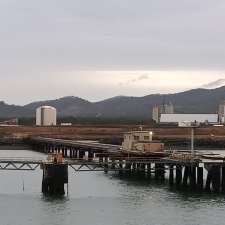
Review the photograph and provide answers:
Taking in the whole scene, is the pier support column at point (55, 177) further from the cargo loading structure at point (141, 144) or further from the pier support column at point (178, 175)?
the cargo loading structure at point (141, 144)

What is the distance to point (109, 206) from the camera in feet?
202

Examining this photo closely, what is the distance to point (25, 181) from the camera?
82.3 m

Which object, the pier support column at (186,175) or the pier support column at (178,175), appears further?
the pier support column at (178,175)

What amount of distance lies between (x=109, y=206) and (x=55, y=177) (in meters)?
6.06

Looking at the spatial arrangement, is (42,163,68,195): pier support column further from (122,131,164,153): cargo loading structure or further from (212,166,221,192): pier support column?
(122,131,164,153): cargo loading structure

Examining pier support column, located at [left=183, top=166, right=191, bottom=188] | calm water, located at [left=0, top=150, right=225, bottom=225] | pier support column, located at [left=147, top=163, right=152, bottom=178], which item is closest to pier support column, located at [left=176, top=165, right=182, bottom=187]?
pier support column, located at [left=183, top=166, right=191, bottom=188]

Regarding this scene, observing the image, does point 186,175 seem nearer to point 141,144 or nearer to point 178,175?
point 178,175

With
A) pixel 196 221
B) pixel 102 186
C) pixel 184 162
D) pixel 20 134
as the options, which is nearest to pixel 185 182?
pixel 184 162

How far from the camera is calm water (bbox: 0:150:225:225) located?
55.4 metres

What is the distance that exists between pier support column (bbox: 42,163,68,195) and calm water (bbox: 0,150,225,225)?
1231mm

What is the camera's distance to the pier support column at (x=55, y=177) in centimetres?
6475

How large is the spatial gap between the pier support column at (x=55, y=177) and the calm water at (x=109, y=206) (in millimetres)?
1231

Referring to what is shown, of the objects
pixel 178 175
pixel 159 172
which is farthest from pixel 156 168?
pixel 178 175

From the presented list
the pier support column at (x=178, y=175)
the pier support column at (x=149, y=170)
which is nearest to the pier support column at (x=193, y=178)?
the pier support column at (x=178, y=175)
